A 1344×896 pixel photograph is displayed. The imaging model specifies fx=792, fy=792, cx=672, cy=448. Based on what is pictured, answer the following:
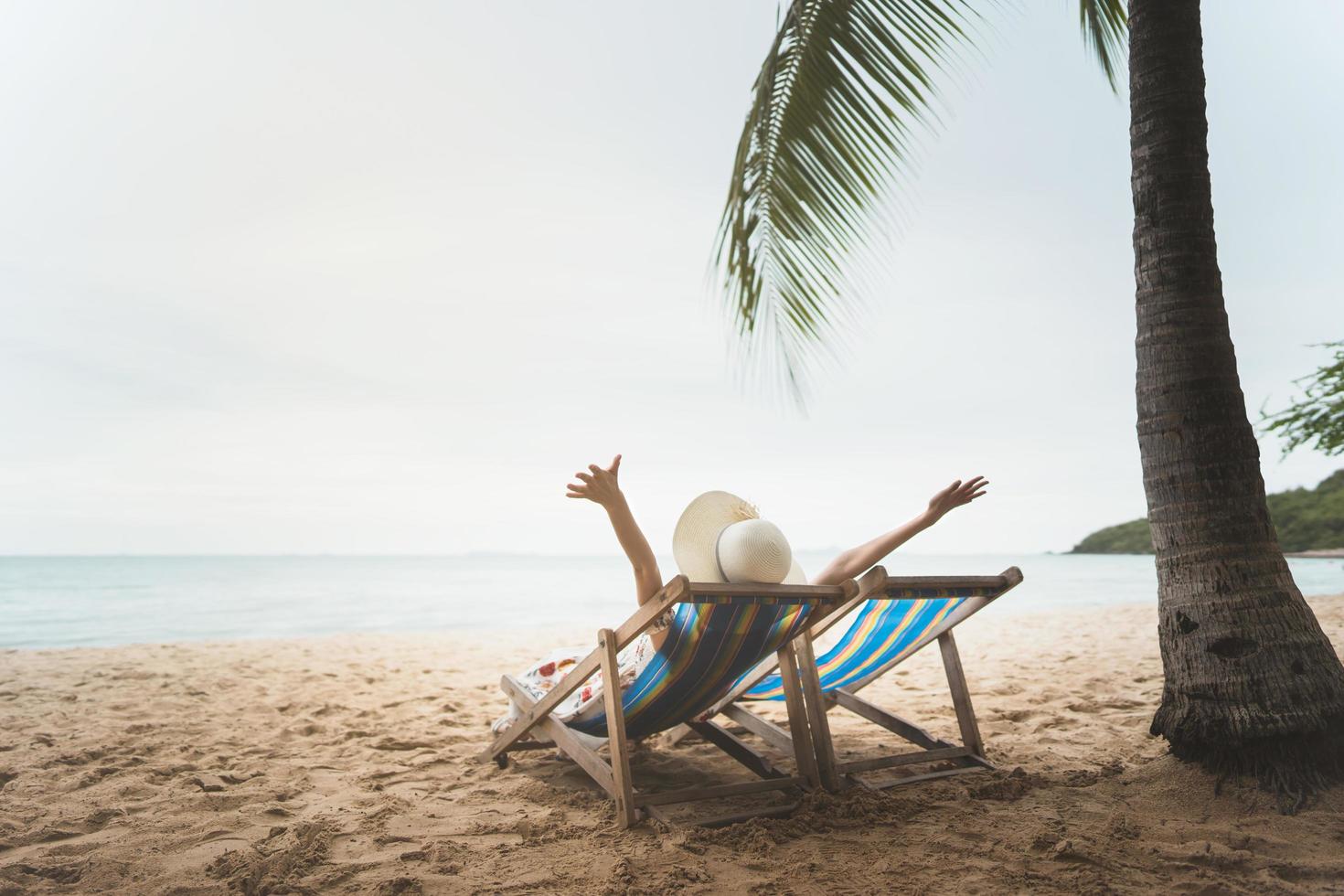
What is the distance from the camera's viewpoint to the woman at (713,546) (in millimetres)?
2404

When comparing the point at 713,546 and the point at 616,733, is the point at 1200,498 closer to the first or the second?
the point at 713,546

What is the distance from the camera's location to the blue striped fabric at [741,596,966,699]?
2945mm

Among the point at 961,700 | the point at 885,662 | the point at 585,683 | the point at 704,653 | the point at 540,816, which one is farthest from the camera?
the point at 885,662

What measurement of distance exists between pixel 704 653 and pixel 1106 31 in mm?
4117

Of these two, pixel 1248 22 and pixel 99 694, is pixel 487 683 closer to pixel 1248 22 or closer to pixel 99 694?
pixel 99 694

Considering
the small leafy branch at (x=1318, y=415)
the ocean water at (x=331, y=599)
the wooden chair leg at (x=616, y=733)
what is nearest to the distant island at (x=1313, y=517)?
the ocean water at (x=331, y=599)

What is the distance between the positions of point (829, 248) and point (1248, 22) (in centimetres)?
561

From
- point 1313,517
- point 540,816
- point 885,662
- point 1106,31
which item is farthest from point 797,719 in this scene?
point 1313,517

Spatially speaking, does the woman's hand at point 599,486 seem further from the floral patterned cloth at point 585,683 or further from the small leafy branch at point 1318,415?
the small leafy branch at point 1318,415

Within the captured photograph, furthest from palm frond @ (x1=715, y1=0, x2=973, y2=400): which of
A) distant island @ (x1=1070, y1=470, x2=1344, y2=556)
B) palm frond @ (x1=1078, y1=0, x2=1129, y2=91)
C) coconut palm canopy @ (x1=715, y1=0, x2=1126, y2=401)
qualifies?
distant island @ (x1=1070, y1=470, x2=1344, y2=556)

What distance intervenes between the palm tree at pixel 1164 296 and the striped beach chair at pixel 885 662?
0.60 metres

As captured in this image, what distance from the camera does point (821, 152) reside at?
10.6 feet

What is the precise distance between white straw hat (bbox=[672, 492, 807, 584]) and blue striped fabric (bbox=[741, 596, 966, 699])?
0.52 m

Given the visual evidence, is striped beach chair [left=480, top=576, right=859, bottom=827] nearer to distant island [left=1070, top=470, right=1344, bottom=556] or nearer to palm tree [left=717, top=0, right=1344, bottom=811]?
palm tree [left=717, top=0, right=1344, bottom=811]
